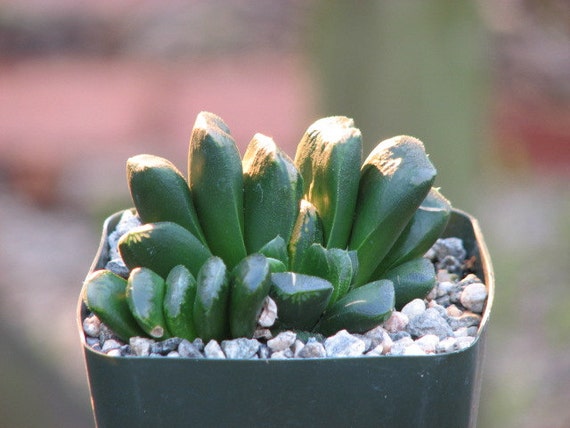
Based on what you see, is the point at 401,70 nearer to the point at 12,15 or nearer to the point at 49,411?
the point at 49,411

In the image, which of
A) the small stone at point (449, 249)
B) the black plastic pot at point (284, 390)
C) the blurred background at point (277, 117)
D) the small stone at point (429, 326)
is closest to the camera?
the black plastic pot at point (284, 390)

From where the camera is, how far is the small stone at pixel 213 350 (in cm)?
65

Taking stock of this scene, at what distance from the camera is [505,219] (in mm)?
3404

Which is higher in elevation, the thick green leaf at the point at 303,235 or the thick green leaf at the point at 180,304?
A: the thick green leaf at the point at 303,235

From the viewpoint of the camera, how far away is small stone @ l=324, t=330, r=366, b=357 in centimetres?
66

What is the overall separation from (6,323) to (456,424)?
158cm

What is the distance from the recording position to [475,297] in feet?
2.49

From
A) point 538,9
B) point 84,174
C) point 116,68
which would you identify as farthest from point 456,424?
point 116,68

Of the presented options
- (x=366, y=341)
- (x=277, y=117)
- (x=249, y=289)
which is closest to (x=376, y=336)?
(x=366, y=341)

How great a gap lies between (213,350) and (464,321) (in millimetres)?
208

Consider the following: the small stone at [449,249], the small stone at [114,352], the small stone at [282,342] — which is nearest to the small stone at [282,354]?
the small stone at [282,342]

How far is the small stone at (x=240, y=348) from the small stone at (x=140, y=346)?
54mm

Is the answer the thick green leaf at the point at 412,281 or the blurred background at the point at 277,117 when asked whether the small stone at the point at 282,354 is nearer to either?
the thick green leaf at the point at 412,281

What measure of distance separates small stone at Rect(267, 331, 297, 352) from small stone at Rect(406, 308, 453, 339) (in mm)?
107
